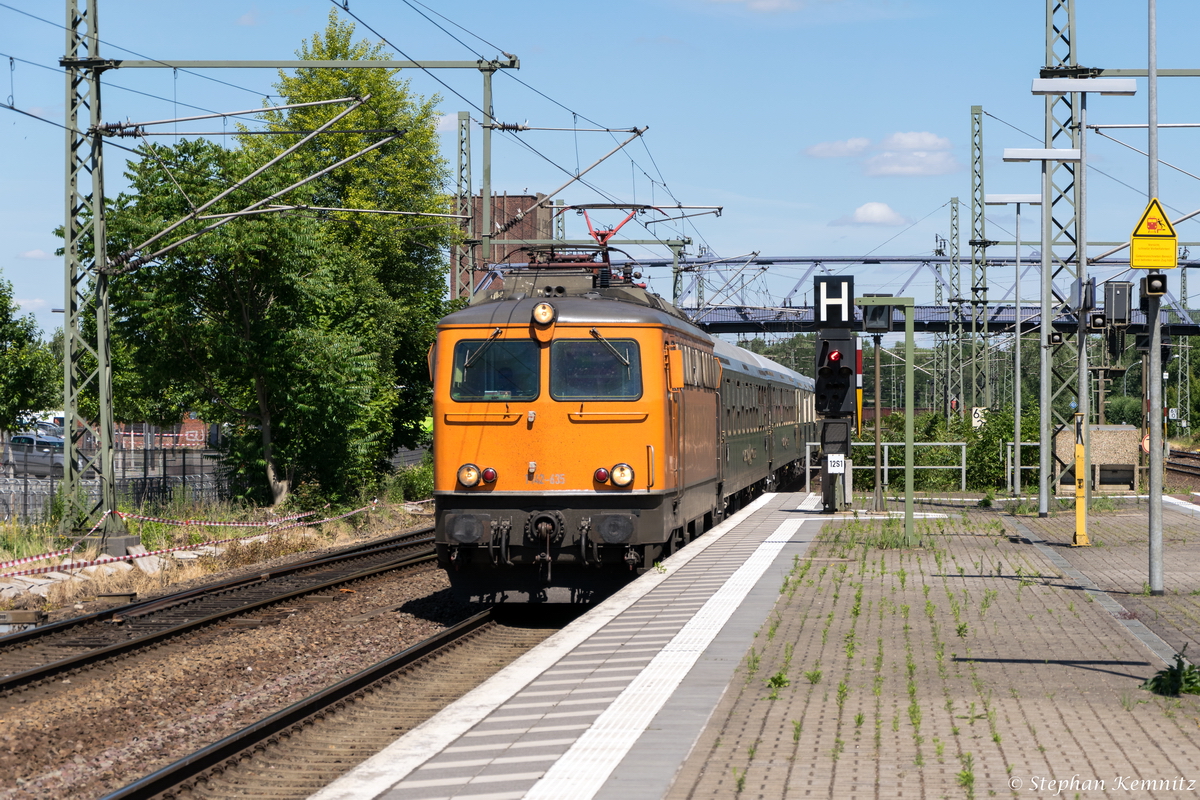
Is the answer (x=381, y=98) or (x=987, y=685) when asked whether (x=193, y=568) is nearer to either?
(x=987, y=685)

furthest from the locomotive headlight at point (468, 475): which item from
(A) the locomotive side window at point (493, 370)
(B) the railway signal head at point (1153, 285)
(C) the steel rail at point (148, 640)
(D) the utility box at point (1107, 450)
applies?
(D) the utility box at point (1107, 450)

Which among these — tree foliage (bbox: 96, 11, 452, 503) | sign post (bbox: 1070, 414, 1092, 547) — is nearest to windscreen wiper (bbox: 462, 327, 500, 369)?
sign post (bbox: 1070, 414, 1092, 547)

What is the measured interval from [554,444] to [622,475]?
Answer: 2.53 feet

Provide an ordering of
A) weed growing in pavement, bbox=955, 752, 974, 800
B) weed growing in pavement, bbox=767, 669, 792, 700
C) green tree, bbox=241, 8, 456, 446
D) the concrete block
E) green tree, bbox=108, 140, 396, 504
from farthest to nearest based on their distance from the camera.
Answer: green tree, bbox=241, 8, 456, 446 < green tree, bbox=108, 140, 396, 504 < the concrete block < weed growing in pavement, bbox=767, 669, 792, 700 < weed growing in pavement, bbox=955, 752, 974, 800

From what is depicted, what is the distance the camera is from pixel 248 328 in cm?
2536

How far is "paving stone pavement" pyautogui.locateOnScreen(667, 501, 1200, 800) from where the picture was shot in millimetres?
6176

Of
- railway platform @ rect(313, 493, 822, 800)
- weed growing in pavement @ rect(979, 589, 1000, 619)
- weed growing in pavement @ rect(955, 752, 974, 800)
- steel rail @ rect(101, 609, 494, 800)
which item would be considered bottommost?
steel rail @ rect(101, 609, 494, 800)

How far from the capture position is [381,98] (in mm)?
39469

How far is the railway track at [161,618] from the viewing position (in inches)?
446

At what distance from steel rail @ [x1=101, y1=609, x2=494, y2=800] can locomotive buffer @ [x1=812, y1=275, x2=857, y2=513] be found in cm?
994

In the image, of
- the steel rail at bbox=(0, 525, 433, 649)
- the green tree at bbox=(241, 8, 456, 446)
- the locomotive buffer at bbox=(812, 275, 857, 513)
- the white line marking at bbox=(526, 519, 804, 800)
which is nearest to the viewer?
the white line marking at bbox=(526, 519, 804, 800)

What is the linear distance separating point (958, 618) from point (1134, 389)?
95.8m

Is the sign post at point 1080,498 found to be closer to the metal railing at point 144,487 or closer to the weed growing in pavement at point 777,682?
the weed growing in pavement at point 777,682

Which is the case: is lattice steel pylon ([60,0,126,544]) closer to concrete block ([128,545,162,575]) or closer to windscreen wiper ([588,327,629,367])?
concrete block ([128,545,162,575])
